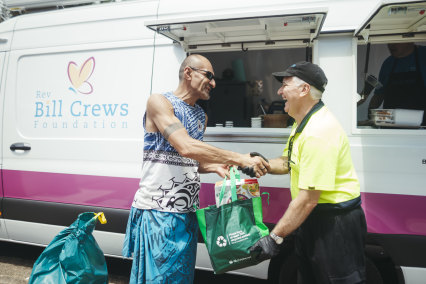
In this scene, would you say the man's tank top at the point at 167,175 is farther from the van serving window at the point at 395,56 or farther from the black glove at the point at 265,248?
the van serving window at the point at 395,56

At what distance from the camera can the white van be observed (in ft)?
7.22

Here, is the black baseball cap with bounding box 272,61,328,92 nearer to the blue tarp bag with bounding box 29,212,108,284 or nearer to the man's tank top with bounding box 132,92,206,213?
the man's tank top with bounding box 132,92,206,213

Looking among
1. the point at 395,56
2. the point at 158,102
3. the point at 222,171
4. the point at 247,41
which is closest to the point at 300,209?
the point at 222,171

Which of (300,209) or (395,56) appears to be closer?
(300,209)

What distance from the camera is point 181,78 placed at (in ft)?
6.75

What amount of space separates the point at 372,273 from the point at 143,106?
216 centimetres

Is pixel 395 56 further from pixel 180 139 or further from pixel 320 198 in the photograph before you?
pixel 180 139

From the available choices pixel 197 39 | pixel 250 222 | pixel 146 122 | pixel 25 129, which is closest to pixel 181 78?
pixel 146 122

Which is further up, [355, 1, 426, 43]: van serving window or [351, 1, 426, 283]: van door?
[355, 1, 426, 43]: van serving window

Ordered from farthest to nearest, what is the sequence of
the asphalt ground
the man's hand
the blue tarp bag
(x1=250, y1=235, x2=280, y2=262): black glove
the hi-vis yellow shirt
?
the asphalt ground, the man's hand, the blue tarp bag, (x1=250, y1=235, x2=280, y2=262): black glove, the hi-vis yellow shirt

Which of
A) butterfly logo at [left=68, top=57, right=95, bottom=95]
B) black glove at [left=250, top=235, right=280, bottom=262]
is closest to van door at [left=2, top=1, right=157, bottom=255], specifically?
butterfly logo at [left=68, top=57, right=95, bottom=95]

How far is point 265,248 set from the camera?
165 centimetres

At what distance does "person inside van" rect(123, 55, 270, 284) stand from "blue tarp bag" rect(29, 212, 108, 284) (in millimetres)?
304

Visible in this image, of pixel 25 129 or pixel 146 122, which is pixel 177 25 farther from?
pixel 25 129
